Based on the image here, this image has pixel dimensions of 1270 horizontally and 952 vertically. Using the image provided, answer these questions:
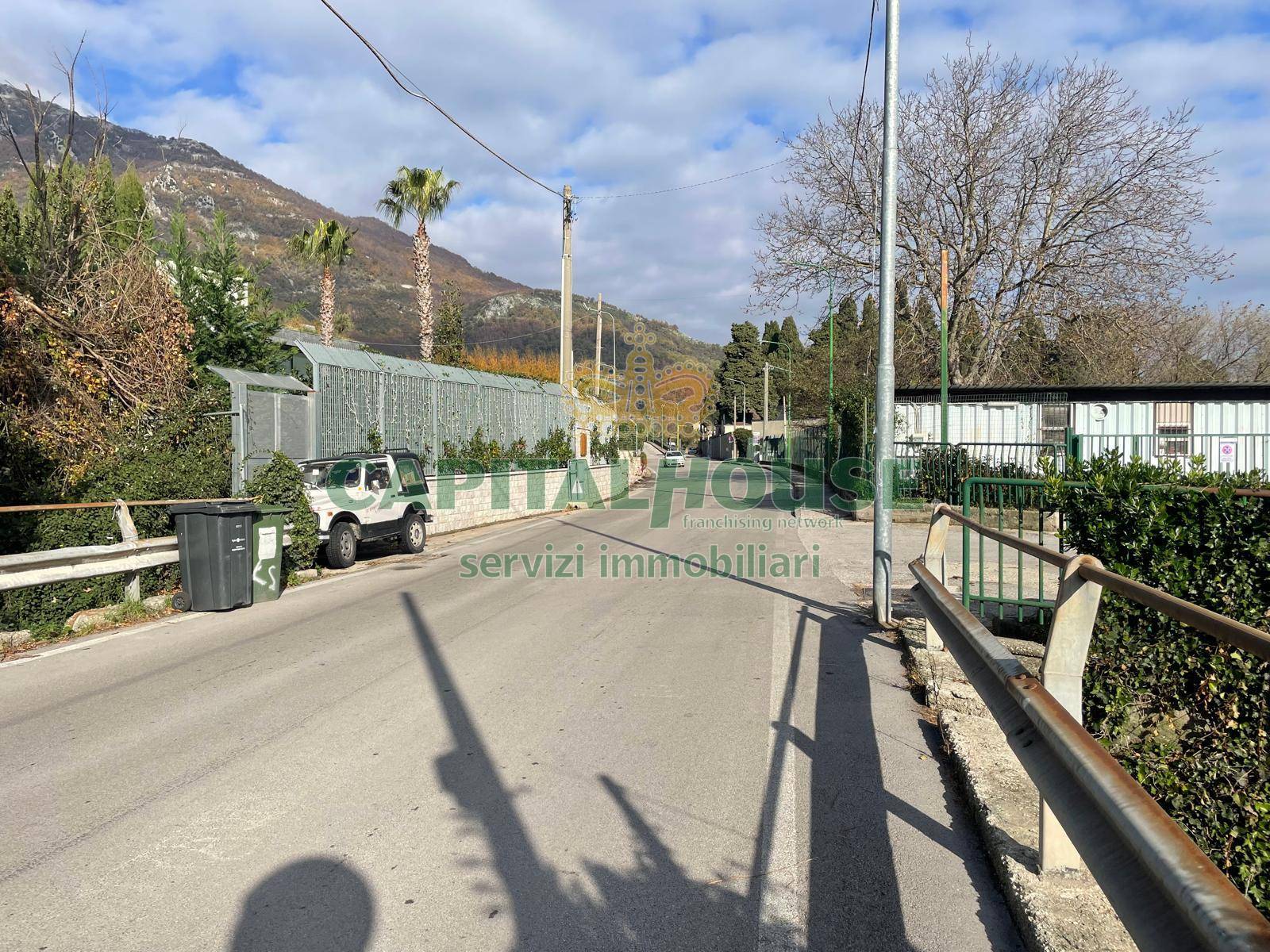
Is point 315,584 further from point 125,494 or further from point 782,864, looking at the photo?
point 782,864

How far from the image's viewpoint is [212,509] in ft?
33.0

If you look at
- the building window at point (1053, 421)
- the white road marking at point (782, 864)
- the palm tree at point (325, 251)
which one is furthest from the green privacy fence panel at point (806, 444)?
the white road marking at point (782, 864)

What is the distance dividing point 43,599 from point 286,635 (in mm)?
2617

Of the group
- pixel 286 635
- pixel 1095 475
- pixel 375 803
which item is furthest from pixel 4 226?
pixel 1095 475

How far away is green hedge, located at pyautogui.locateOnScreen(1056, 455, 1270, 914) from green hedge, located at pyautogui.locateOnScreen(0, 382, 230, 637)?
9415 mm

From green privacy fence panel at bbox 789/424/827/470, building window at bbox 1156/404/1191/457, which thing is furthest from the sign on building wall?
green privacy fence panel at bbox 789/424/827/470

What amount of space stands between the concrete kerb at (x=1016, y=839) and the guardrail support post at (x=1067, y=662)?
0.08m

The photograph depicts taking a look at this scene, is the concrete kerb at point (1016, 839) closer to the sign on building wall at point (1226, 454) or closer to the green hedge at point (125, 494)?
the green hedge at point (125, 494)

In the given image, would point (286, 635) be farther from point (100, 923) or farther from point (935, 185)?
point (935, 185)

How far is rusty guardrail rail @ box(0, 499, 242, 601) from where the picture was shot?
8461 millimetres

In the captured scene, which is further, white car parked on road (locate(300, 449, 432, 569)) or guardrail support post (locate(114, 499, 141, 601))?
white car parked on road (locate(300, 449, 432, 569))

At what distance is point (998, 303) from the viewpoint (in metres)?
29.6

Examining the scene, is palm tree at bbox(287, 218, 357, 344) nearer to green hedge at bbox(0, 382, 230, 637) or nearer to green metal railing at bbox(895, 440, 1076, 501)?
green hedge at bbox(0, 382, 230, 637)

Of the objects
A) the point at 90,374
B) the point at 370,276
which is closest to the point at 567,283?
the point at 90,374
